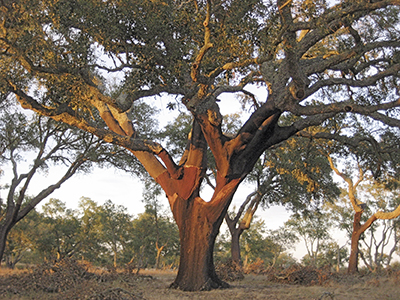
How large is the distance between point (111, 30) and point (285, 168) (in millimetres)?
12789

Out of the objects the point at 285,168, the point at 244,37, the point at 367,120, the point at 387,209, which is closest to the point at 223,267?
the point at 285,168

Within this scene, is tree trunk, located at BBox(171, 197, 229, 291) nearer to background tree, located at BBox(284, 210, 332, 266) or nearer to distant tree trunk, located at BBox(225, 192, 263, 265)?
distant tree trunk, located at BBox(225, 192, 263, 265)

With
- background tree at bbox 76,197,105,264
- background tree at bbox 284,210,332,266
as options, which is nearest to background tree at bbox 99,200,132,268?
background tree at bbox 76,197,105,264

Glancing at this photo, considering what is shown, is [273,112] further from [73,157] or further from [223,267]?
[73,157]

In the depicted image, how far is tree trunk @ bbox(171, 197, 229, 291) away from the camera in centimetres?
1093

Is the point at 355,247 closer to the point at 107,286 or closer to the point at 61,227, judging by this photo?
the point at 107,286

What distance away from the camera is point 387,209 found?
36188 millimetres

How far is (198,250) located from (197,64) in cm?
Answer: 556

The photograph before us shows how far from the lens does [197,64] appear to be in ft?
28.3

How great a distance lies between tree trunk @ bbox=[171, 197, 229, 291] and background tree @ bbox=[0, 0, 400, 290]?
30mm

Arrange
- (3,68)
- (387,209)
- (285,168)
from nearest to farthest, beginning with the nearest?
(3,68), (285,168), (387,209)

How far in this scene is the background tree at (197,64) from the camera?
28.8 ft

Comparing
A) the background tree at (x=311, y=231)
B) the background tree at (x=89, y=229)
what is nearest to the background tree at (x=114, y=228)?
the background tree at (x=89, y=229)

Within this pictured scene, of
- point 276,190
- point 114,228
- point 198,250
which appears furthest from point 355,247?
point 114,228
